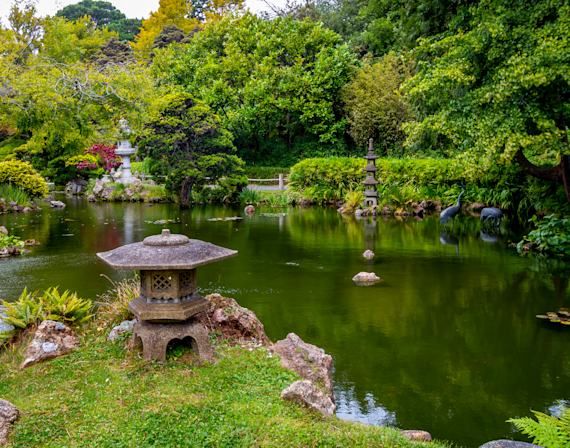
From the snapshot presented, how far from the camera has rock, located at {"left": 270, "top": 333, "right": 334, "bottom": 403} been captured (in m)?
4.05

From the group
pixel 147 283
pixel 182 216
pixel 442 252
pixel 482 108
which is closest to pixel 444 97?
pixel 482 108

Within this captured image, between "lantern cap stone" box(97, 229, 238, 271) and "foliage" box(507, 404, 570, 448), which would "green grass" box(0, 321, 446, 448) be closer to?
"foliage" box(507, 404, 570, 448)

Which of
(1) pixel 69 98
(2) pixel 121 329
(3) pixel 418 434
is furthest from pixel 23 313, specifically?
(1) pixel 69 98

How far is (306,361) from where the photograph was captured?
425 centimetres

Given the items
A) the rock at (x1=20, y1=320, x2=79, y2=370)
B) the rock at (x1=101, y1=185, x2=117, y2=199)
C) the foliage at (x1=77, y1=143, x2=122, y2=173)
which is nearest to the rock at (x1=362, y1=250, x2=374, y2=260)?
the rock at (x1=20, y1=320, x2=79, y2=370)

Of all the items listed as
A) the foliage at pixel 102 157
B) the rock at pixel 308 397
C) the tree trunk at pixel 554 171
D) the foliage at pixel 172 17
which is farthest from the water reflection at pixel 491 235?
the foliage at pixel 172 17

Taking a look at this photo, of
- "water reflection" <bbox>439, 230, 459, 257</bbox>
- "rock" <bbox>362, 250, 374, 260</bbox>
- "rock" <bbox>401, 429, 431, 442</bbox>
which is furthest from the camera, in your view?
"water reflection" <bbox>439, 230, 459, 257</bbox>

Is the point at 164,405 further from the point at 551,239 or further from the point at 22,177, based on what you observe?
the point at 22,177

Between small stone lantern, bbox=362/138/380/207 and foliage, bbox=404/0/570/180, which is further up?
foliage, bbox=404/0/570/180

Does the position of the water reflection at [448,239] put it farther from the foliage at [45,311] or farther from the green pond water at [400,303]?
the foliage at [45,311]

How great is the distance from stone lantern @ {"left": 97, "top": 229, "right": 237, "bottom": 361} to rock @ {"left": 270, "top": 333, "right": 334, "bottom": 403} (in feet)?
2.29

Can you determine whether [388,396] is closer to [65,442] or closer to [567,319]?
[65,442]

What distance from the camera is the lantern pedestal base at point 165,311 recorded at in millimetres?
4098

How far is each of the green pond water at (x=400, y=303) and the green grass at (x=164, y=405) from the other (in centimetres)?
79
